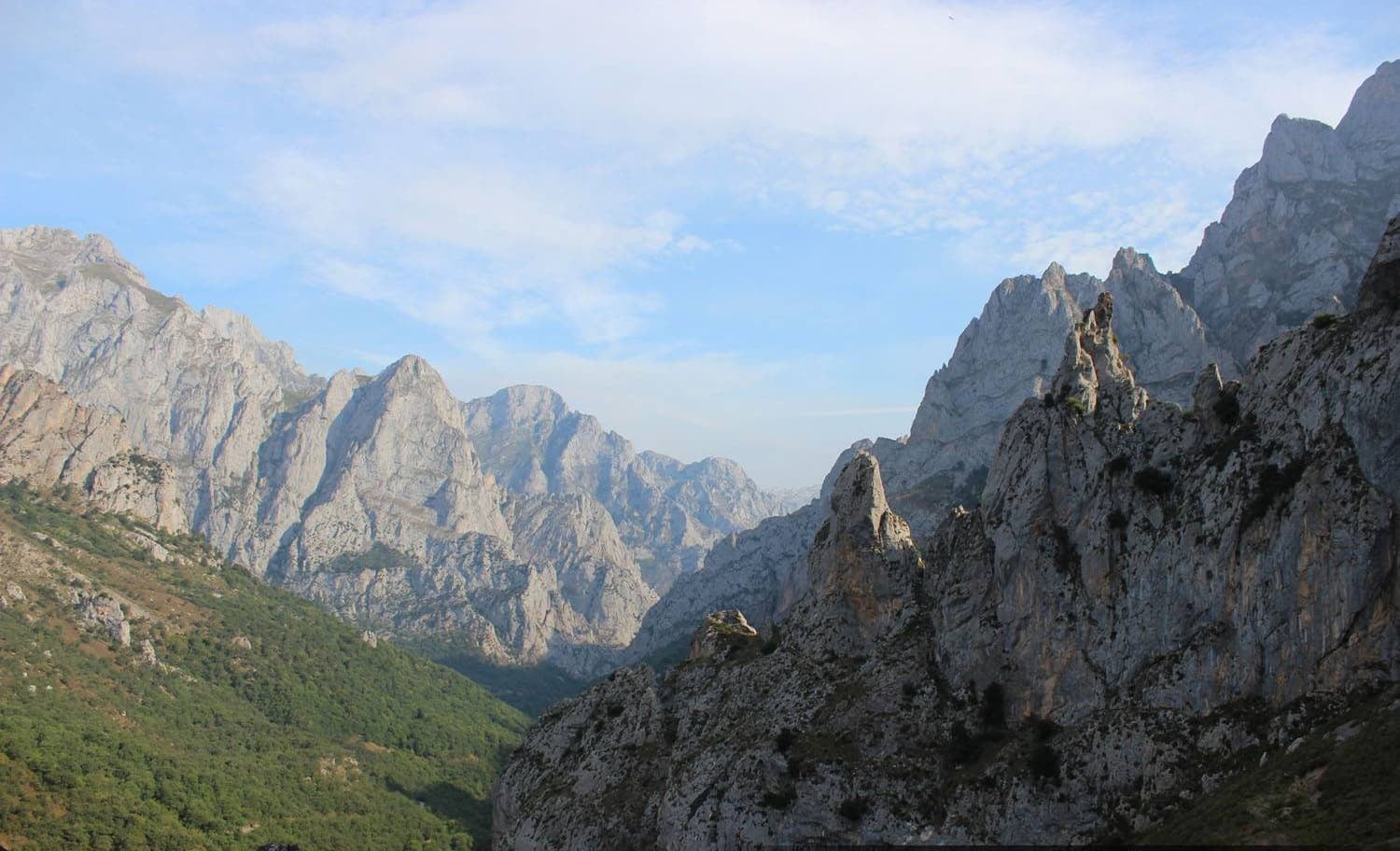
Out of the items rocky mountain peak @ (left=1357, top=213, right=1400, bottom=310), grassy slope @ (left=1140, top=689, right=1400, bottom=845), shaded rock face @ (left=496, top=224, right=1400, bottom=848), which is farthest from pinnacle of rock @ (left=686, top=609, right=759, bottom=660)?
rocky mountain peak @ (left=1357, top=213, right=1400, bottom=310)

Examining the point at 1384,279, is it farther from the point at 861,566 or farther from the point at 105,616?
the point at 105,616

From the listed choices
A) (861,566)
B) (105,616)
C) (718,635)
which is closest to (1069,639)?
(861,566)

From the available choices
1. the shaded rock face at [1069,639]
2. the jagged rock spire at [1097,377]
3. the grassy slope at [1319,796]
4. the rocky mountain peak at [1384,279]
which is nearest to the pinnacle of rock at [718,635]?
the shaded rock face at [1069,639]

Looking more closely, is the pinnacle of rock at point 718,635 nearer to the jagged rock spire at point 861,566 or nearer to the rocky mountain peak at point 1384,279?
the jagged rock spire at point 861,566

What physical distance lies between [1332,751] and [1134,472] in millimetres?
20555

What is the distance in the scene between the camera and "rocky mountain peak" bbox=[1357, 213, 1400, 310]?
41.1m

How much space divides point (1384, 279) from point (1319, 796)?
24533 mm

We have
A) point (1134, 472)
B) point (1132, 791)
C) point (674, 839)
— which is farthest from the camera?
point (674, 839)

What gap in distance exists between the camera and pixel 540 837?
6481 centimetres

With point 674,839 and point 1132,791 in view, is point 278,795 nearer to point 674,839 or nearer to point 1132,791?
point 674,839

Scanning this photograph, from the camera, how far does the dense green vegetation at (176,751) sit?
11100 centimetres

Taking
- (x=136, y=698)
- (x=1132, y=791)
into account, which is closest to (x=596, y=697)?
(x=1132, y=791)

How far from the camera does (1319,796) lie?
31.5m

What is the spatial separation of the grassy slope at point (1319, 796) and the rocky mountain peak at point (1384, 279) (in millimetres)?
18368
